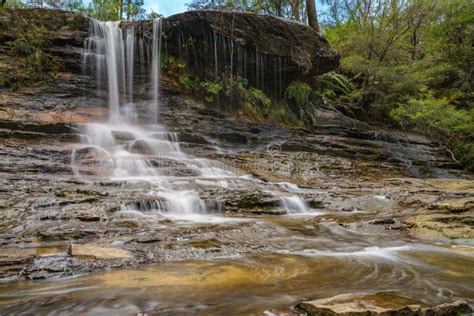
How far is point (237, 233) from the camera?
481 centimetres

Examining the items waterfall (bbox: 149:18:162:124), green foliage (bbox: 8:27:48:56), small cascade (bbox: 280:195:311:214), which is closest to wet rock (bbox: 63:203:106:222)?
small cascade (bbox: 280:195:311:214)

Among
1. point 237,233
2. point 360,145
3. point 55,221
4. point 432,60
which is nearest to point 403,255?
point 237,233

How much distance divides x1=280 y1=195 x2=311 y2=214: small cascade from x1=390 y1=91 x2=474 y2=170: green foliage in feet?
25.7

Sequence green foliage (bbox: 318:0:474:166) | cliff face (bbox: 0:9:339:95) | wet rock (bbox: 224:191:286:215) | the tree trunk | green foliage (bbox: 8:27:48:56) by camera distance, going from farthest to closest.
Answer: the tree trunk
green foliage (bbox: 318:0:474:166)
cliff face (bbox: 0:9:339:95)
green foliage (bbox: 8:27:48:56)
wet rock (bbox: 224:191:286:215)

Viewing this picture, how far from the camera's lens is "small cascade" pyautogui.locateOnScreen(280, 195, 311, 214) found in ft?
21.4

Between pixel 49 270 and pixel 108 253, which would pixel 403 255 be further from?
pixel 49 270

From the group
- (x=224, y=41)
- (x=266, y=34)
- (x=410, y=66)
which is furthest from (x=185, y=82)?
(x=410, y=66)

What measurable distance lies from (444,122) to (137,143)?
10.3 meters

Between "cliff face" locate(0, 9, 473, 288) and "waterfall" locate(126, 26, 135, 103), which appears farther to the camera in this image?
"waterfall" locate(126, 26, 135, 103)

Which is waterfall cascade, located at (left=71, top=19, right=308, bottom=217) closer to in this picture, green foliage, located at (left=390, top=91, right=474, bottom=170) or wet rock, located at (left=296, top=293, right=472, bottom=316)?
wet rock, located at (left=296, top=293, right=472, bottom=316)

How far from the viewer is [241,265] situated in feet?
11.8

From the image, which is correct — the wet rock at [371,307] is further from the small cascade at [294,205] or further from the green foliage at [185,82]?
the green foliage at [185,82]

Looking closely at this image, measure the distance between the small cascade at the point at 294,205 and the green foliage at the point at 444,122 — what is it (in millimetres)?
7833

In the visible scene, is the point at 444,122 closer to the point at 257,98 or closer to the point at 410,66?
the point at 410,66
